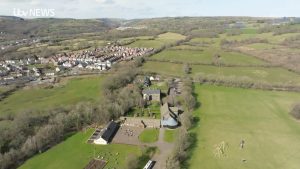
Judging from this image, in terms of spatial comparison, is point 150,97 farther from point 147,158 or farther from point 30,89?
point 30,89

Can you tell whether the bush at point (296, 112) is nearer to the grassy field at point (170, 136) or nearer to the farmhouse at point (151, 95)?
the grassy field at point (170, 136)

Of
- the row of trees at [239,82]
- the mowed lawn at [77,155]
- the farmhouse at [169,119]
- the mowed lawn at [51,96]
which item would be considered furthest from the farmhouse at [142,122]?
the row of trees at [239,82]

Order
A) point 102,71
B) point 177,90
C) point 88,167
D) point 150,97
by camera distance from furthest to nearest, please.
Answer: point 102,71
point 177,90
point 150,97
point 88,167

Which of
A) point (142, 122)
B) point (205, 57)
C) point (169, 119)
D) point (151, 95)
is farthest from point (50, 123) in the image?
point (205, 57)

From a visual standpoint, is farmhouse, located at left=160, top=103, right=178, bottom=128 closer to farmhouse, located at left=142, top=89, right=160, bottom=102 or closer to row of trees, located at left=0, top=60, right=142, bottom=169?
→ row of trees, located at left=0, top=60, right=142, bottom=169

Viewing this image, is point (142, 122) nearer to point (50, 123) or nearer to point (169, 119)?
point (169, 119)

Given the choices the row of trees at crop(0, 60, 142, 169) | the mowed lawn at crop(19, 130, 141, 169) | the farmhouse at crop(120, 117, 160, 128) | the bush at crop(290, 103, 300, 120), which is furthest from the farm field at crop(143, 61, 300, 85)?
the mowed lawn at crop(19, 130, 141, 169)

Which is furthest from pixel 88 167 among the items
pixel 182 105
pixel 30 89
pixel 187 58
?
pixel 187 58
